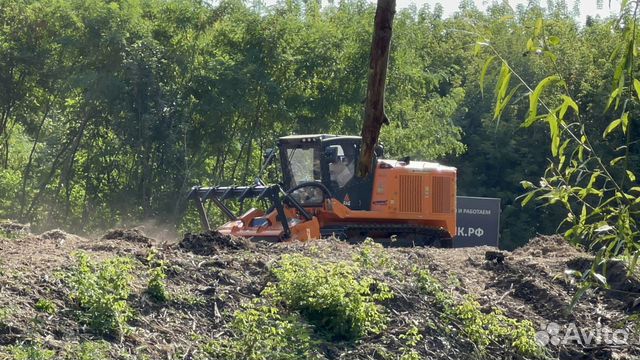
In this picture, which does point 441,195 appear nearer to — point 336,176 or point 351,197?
point 351,197

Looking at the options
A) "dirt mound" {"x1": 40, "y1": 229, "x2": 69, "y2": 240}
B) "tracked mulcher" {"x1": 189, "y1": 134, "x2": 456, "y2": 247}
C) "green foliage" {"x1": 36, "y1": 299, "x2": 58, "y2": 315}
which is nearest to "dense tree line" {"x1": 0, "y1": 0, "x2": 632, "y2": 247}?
"tracked mulcher" {"x1": 189, "y1": 134, "x2": 456, "y2": 247}

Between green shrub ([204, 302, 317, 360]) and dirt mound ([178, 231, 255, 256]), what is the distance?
261cm

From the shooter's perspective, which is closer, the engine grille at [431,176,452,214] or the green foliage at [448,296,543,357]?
the green foliage at [448,296,543,357]

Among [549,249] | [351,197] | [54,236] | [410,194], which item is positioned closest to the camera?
[54,236]

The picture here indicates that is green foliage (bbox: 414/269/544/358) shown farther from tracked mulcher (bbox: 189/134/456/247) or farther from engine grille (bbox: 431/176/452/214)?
engine grille (bbox: 431/176/452/214)

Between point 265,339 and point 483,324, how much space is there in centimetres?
254

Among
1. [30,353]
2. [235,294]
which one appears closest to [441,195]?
[235,294]

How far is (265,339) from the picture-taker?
29.1 feet

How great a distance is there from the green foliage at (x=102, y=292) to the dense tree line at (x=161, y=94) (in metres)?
18.8

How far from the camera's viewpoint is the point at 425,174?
2041 cm

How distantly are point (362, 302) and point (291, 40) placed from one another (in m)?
20.3

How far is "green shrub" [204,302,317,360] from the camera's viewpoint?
343 inches

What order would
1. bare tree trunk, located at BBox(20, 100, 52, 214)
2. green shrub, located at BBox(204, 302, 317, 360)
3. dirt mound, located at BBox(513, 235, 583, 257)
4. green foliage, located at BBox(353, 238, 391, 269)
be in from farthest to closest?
bare tree trunk, located at BBox(20, 100, 52, 214) < dirt mound, located at BBox(513, 235, 583, 257) < green foliage, located at BBox(353, 238, 391, 269) < green shrub, located at BBox(204, 302, 317, 360)

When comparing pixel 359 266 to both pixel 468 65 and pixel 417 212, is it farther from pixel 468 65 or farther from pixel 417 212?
pixel 468 65
